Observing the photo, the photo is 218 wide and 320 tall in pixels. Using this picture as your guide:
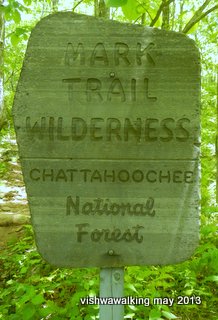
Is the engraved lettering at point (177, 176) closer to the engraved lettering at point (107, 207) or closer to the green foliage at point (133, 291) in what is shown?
the engraved lettering at point (107, 207)

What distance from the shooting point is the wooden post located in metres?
1.78

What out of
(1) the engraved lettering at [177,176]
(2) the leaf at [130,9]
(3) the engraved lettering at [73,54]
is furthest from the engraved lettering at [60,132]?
(2) the leaf at [130,9]

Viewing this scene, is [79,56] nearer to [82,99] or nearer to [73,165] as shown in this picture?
[82,99]

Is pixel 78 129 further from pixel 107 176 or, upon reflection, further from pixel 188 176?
pixel 188 176

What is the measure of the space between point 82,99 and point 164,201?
0.62m

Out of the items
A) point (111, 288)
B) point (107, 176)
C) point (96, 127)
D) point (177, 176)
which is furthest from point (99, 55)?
point (111, 288)

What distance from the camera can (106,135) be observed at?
168 centimetres

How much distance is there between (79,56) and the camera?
1668mm

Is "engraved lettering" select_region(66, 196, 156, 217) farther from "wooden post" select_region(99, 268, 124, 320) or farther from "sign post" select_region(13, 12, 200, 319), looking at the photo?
"wooden post" select_region(99, 268, 124, 320)

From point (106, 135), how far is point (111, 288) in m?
0.77

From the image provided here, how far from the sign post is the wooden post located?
0.38ft

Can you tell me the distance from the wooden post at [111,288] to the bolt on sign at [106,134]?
0.40 ft

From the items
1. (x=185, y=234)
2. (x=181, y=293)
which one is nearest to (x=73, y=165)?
(x=185, y=234)

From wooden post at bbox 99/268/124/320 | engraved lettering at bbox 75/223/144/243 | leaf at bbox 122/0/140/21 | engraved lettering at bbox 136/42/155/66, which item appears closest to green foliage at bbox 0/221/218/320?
wooden post at bbox 99/268/124/320
